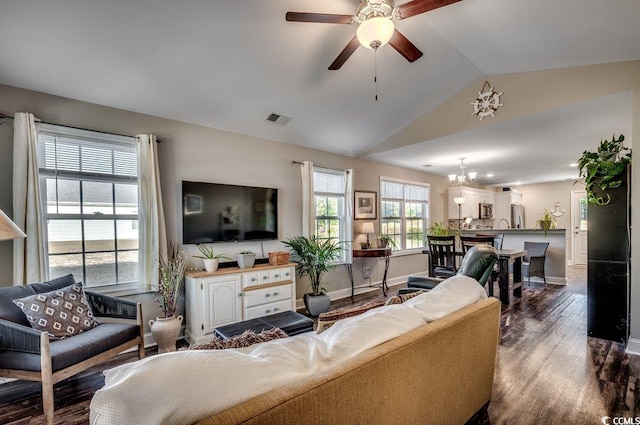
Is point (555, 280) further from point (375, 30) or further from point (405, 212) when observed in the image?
point (375, 30)

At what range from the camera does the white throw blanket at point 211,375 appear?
2.35 feet

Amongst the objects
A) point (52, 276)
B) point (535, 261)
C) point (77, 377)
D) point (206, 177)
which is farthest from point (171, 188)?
point (535, 261)

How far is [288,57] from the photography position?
2.98 m

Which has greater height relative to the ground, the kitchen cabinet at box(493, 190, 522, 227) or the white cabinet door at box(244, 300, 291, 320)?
the kitchen cabinet at box(493, 190, 522, 227)

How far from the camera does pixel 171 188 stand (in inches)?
138

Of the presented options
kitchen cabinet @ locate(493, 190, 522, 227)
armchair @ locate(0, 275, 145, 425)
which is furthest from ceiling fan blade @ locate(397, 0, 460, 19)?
kitchen cabinet @ locate(493, 190, 522, 227)

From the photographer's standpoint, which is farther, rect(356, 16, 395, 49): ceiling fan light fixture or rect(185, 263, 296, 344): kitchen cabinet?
rect(185, 263, 296, 344): kitchen cabinet

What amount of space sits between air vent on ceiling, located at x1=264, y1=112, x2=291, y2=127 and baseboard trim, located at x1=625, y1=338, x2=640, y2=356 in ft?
14.2

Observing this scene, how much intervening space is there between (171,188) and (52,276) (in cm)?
136

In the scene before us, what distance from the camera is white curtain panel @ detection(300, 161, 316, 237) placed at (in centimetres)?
457

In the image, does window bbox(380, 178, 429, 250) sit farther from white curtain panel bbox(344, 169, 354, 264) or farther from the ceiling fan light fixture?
the ceiling fan light fixture

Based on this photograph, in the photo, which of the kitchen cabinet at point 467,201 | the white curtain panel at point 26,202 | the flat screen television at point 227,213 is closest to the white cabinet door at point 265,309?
the flat screen television at point 227,213

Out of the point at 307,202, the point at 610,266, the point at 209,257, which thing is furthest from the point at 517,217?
the point at 209,257

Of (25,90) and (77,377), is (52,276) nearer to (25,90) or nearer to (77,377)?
(77,377)
